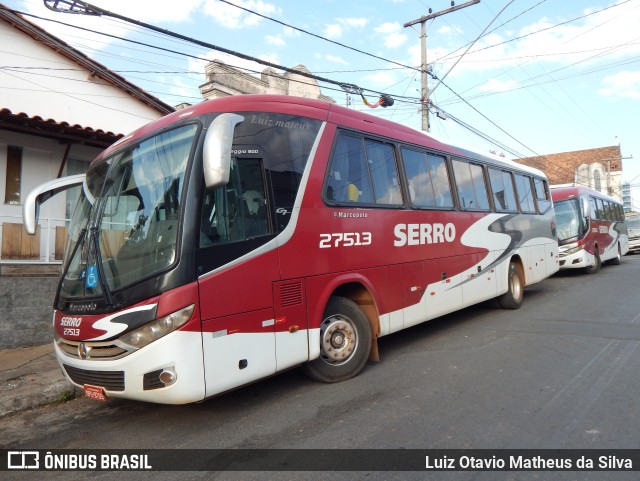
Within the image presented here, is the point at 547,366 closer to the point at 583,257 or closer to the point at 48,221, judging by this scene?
the point at 48,221

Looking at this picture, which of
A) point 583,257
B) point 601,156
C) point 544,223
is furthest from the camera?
point 601,156

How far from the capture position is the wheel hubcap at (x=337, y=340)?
16.3 feet

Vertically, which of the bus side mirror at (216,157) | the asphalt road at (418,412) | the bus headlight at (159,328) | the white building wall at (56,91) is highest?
the white building wall at (56,91)

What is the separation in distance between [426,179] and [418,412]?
148 inches

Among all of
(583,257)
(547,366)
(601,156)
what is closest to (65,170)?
(547,366)

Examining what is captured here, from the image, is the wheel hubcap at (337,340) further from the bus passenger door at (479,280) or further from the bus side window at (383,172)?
the bus passenger door at (479,280)

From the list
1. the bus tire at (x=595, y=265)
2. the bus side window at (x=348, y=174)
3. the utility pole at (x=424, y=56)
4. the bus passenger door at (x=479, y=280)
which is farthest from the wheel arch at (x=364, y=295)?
the bus tire at (x=595, y=265)

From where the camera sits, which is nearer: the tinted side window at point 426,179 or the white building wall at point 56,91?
the tinted side window at point 426,179

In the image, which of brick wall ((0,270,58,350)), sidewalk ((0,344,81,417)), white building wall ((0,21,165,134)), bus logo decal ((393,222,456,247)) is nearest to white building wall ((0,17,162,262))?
white building wall ((0,21,165,134))

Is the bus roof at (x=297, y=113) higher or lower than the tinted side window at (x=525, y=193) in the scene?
higher

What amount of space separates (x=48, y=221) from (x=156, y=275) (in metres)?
6.03

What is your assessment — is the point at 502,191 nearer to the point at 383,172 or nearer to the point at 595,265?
the point at 383,172

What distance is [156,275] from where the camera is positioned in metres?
3.67

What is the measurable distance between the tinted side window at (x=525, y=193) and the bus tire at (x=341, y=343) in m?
6.44
